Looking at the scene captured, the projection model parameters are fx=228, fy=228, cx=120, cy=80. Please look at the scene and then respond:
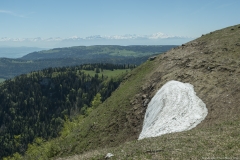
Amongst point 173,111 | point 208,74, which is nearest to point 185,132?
point 173,111

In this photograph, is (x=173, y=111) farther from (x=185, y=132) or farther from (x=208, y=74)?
(x=185, y=132)

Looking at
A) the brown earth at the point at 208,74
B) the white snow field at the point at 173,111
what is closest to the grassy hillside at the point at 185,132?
the brown earth at the point at 208,74

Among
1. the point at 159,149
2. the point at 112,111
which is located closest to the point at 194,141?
the point at 159,149

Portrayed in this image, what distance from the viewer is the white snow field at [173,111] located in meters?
38.8

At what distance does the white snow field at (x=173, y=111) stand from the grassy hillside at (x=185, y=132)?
1.80 m

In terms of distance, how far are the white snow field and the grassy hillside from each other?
5.92 feet

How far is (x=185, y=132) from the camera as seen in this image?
99.0ft

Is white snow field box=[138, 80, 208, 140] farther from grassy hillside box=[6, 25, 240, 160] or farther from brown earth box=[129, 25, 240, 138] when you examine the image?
grassy hillside box=[6, 25, 240, 160]

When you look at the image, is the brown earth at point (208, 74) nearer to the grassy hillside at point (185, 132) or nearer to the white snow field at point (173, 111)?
the grassy hillside at point (185, 132)

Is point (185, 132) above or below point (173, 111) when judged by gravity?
above

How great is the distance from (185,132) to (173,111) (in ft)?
49.1

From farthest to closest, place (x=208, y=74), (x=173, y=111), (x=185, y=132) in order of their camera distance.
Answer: (x=208, y=74), (x=173, y=111), (x=185, y=132)

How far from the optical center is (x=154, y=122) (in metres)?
44.8

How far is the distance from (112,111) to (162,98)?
51.1ft
